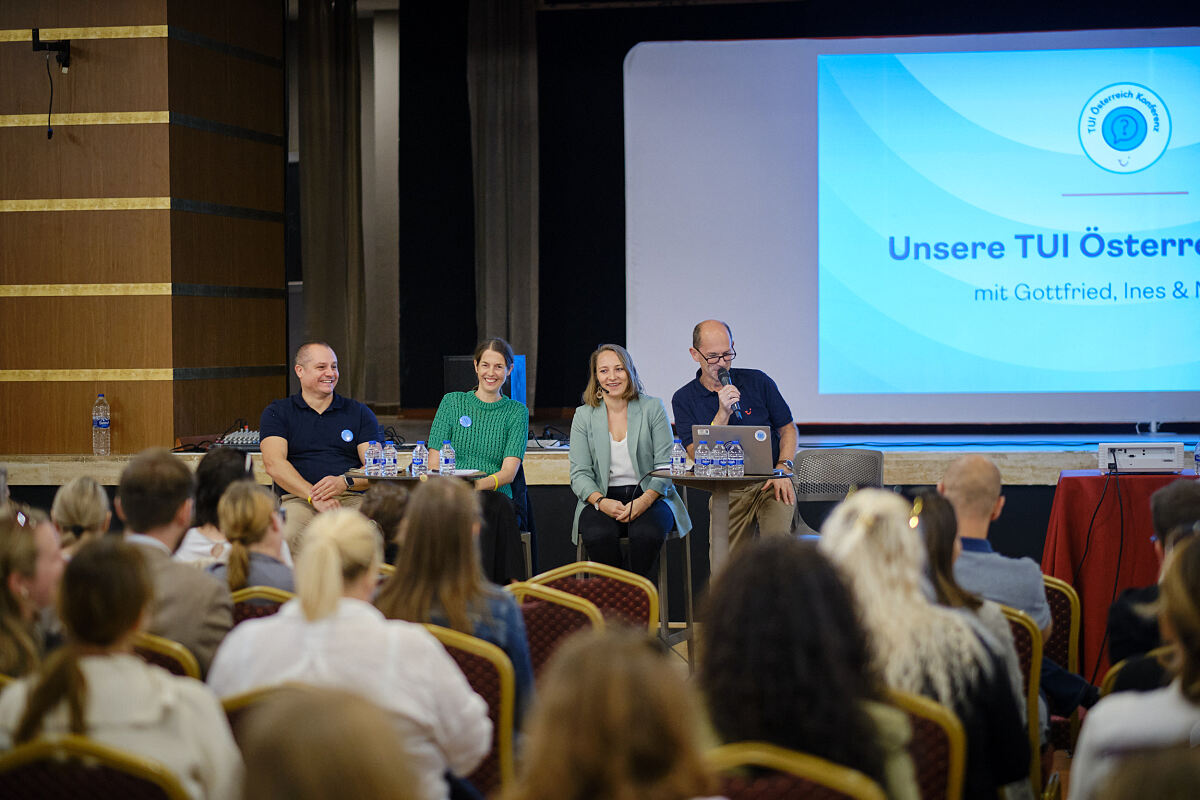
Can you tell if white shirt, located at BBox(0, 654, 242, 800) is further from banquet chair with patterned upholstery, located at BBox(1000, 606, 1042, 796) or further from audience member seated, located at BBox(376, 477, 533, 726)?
banquet chair with patterned upholstery, located at BBox(1000, 606, 1042, 796)

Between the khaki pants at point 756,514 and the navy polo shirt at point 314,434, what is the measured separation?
164 cm

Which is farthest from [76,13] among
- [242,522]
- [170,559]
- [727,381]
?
[170,559]

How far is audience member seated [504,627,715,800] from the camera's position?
117 cm

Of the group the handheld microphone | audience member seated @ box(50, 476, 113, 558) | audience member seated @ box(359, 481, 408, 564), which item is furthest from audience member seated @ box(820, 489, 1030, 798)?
the handheld microphone

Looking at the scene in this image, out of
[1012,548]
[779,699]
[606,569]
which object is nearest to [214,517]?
[606,569]

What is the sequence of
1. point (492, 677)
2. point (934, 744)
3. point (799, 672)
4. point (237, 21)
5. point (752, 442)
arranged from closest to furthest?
point (799, 672), point (934, 744), point (492, 677), point (752, 442), point (237, 21)

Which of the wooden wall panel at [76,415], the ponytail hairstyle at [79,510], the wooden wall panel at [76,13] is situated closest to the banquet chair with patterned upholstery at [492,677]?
the ponytail hairstyle at [79,510]

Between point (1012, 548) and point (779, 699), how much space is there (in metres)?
4.72

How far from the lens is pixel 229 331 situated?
6.72 meters

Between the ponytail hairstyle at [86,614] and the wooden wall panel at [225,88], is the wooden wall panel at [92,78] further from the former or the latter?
the ponytail hairstyle at [86,614]

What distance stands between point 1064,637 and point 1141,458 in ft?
5.95

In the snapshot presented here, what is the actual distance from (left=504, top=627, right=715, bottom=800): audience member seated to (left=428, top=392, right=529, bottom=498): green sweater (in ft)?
12.6

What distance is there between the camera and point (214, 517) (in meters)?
3.21

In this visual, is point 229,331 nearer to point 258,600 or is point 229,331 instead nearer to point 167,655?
point 258,600
